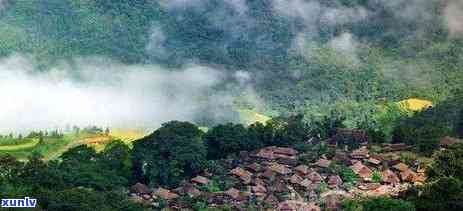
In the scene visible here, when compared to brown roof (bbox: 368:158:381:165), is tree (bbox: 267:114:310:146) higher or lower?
higher

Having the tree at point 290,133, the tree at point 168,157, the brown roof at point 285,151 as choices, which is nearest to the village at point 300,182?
the brown roof at point 285,151

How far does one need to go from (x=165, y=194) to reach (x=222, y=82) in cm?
3152

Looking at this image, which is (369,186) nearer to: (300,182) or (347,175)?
(347,175)

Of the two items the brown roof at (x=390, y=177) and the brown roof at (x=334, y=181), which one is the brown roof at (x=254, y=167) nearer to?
the brown roof at (x=334, y=181)

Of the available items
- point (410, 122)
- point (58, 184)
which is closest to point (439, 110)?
point (410, 122)

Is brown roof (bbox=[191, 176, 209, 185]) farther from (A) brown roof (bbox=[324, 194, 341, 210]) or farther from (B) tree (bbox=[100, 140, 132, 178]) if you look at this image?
(A) brown roof (bbox=[324, 194, 341, 210])

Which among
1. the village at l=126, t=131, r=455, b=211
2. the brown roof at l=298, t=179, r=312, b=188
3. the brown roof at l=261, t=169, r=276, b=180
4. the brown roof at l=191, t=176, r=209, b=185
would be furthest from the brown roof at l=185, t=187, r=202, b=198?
the brown roof at l=298, t=179, r=312, b=188

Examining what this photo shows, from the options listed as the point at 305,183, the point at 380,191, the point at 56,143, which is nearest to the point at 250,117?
the point at 56,143

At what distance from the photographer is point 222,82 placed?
71.6 meters

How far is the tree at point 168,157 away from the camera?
4303 centimetres

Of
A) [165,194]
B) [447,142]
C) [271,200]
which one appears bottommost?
[271,200]

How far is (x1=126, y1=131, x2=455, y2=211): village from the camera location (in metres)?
39.6

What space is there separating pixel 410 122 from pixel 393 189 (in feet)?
48.1

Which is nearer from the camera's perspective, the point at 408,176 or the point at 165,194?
the point at 165,194
